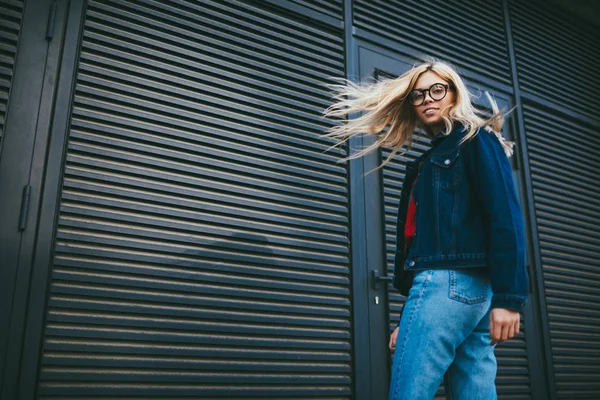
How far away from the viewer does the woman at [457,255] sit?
169 cm

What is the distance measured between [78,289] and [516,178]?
3574 mm

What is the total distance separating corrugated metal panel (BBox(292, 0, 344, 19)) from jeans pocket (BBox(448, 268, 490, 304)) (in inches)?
102

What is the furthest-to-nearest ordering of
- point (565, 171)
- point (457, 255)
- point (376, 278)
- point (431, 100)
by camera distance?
1. point (565, 171)
2. point (376, 278)
3. point (431, 100)
4. point (457, 255)

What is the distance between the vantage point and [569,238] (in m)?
4.67

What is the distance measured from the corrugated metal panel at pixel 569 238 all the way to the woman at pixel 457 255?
2784 mm

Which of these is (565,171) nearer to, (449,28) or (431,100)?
(449,28)

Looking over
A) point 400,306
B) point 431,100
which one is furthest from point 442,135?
point 400,306

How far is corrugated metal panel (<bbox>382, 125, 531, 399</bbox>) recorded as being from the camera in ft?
11.6

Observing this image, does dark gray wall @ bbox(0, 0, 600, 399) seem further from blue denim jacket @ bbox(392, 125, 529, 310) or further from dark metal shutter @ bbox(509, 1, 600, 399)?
blue denim jacket @ bbox(392, 125, 529, 310)

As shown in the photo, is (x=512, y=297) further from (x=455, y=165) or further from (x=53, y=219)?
(x=53, y=219)

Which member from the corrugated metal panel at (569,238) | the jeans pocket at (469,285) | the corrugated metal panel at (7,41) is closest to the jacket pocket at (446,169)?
the jeans pocket at (469,285)

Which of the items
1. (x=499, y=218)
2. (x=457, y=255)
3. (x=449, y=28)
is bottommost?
(x=457, y=255)

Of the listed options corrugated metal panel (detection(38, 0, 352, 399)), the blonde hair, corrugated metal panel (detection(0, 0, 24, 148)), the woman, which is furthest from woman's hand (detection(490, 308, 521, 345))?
corrugated metal panel (detection(0, 0, 24, 148))

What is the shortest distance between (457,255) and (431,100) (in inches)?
25.1
